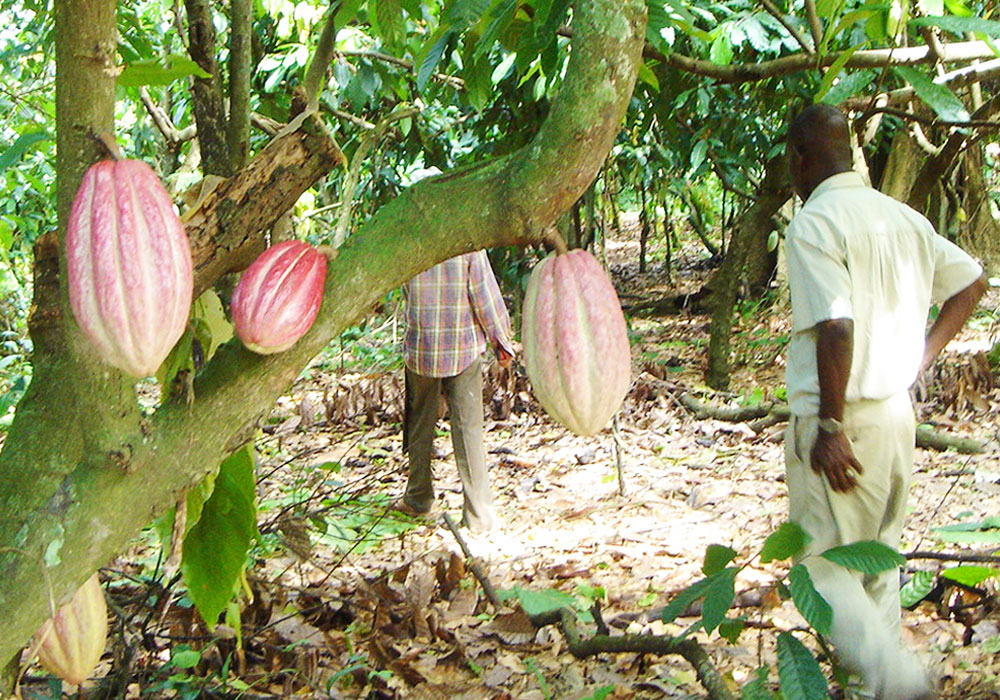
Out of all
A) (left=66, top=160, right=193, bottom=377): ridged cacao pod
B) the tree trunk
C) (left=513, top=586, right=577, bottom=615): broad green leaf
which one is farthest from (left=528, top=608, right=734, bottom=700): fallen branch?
the tree trunk

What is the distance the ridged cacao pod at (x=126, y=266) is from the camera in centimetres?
76

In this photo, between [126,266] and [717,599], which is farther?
[717,599]

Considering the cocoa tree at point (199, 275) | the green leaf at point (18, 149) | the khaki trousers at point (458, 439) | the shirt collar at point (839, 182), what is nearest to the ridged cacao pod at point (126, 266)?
the cocoa tree at point (199, 275)

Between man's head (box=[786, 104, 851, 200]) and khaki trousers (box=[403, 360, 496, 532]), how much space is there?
1608mm

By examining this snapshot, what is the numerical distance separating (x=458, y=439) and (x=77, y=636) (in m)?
2.63

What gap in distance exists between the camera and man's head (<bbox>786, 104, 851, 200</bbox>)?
235 centimetres

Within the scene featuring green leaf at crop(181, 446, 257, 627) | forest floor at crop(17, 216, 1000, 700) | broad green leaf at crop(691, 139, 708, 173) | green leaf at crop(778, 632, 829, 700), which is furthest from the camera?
broad green leaf at crop(691, 139, 708, 173)

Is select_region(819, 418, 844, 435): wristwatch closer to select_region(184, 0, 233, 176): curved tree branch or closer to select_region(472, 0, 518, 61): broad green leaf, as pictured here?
select_region(472, 0, 518, 61): broad green leaf

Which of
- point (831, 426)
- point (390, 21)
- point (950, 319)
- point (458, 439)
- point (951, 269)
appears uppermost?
point (390, 21)

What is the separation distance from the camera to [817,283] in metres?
2.22

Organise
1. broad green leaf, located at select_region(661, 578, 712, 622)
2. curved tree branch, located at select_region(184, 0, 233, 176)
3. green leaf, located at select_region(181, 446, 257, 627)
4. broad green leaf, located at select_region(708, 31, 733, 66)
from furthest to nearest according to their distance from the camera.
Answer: broad green leaf, located at select_region(708, 31, 733, 66) < broad green leaf, located at select_region(661, 578, 712, 622) < curved tree branch, located at select_region(184, 0, 233, 176) < green leaf, located at select_region(181, 446, 257, 627)

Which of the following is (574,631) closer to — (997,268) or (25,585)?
(25,585)

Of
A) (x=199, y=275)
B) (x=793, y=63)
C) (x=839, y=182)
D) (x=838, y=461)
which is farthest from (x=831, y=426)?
(x=199, y=275)

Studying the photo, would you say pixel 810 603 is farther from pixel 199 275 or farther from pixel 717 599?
pixel 199 275
